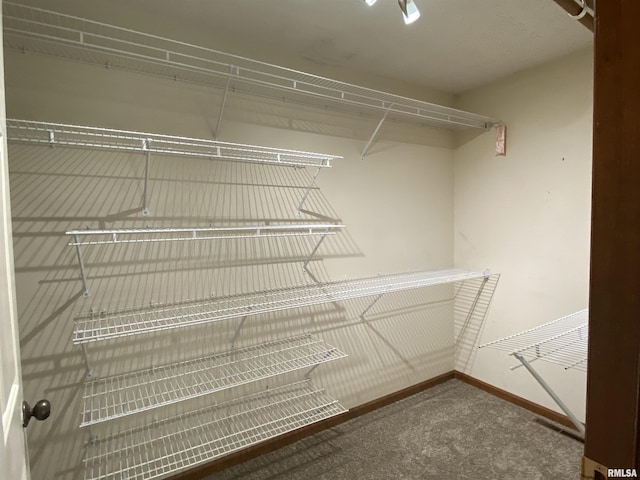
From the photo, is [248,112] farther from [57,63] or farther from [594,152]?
[594,152]

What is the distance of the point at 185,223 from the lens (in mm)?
1729

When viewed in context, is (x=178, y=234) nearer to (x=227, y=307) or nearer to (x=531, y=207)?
(x=227, y=307)

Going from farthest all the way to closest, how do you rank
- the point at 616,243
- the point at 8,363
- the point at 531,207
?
the point at 531,207 < the point at 8,363 < the point at 616,243

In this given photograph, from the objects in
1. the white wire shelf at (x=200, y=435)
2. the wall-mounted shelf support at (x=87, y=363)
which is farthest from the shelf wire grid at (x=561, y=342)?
the wall-mounted shelf support at (x=87, y=363)

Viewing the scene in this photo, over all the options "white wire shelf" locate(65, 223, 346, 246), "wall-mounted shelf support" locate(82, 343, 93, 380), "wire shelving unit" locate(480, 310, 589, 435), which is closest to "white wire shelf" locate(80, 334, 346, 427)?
"wall-mounted shelf support" locate(82, 343, 93, 380)

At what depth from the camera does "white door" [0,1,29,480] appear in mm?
672

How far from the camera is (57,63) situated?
143 cm

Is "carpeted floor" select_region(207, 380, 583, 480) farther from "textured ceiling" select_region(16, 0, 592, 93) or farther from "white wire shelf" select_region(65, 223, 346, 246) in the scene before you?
"textured ceiling" select_region(16, 0, 592, 93)

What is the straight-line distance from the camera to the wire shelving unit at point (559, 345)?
156 cm

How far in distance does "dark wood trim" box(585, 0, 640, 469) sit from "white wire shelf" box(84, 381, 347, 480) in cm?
143

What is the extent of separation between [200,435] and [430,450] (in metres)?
1.31

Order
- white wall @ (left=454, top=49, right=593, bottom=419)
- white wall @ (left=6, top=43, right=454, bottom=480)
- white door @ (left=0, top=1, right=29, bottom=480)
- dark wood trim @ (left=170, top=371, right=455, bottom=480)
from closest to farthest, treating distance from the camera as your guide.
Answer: white door @ (left=0, top=1, right=29, bottom=480), white wall @ (left=6, top=43, right=454, bottom=480), dark wood trim @ (left=170, top=371, right=455, bottom=480), white wall @ (left=454, top=49, right=593, bottom=419)

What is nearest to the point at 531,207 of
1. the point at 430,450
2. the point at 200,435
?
the point at 430,450

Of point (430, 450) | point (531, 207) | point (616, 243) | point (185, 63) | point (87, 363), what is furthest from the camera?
point (531, 207)
